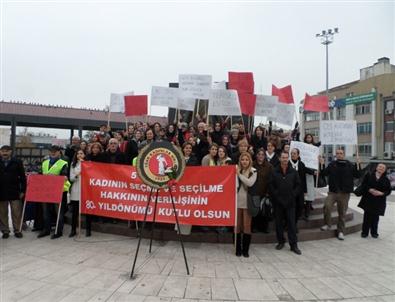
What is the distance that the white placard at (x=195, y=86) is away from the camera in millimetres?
10141

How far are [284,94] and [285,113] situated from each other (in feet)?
2.63

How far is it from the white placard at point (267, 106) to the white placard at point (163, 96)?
8.84 feet

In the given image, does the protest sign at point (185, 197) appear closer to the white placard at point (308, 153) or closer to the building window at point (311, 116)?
the white placard at point (308, 153)

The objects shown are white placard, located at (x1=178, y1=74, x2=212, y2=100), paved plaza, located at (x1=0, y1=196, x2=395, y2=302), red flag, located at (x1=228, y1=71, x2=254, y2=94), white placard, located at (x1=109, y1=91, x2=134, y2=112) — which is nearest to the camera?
paved plaza, located at (x1=0, y1=196, x2=395, y2=302)

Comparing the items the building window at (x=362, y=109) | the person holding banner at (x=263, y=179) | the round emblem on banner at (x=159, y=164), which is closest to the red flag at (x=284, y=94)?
the person holding banner at (x=263, y=179)

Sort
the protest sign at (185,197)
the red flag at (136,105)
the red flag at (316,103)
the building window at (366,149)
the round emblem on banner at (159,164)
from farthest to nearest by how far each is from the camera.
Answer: the building window at (366,149) < the red flag at (136,105) < the red flag at (316,103) < the protest sign at (185,197) < the round emblem on banner at (159,164)

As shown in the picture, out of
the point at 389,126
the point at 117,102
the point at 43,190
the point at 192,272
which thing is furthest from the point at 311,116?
the point at 192,272

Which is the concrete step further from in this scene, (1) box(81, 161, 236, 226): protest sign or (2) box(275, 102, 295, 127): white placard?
(2) box(275, 102, 295, 127): white placard

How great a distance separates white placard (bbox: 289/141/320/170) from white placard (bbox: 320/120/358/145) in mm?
836

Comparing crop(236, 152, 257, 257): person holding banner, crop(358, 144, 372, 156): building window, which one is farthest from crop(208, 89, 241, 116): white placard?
crop(358, 144, 372, 156): building window

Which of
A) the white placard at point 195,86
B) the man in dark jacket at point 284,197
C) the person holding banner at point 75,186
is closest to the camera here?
the man in dark jacket at point 284,197

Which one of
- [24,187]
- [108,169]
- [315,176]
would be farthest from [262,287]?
[24,187]

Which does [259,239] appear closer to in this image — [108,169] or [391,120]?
[108,169]

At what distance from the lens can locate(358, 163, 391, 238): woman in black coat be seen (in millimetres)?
7551
